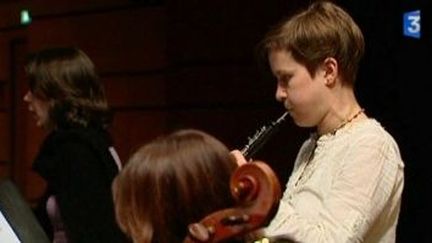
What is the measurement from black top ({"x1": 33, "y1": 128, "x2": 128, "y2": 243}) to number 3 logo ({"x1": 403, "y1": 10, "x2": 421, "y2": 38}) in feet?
5.61

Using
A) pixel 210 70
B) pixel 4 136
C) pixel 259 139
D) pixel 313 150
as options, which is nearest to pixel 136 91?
pixel 210 70

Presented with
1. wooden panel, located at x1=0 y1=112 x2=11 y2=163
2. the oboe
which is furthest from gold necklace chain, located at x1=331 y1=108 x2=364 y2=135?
wooden panel, located at x1=0 y1=112 x2=11 y2=163

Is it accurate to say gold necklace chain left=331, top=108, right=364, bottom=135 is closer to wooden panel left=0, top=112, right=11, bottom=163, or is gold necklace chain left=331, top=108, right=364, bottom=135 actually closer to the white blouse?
the white blouse

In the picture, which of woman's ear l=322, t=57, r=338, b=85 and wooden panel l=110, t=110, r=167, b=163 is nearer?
woman's ear l=322, t=57, r=338, b=85

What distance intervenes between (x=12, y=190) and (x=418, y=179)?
2.29m

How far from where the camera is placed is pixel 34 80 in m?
2.26

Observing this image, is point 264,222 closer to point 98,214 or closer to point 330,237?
point 330,237

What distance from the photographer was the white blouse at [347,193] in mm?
1479

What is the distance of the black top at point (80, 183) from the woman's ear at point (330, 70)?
2.42 ft

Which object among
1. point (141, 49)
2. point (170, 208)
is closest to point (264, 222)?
point (170, 208)

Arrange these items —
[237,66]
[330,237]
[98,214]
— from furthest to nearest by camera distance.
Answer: [237,66]
[98,214]
[330,237]

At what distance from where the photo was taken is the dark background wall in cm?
356

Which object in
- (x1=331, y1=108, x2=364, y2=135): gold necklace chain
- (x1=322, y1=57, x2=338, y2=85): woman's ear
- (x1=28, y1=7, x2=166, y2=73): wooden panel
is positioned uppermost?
(x1=322, y1=57, x2=338, y2=85): woman's ear

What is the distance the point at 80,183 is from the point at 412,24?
1848 millimetres
